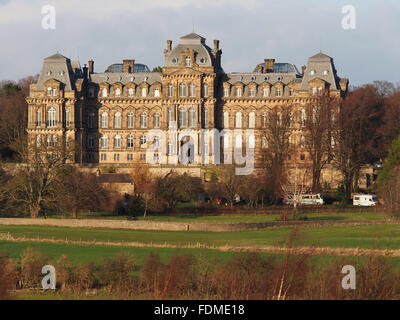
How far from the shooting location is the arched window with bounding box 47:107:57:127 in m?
110

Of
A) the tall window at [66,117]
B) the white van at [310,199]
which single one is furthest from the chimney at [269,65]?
the white van at [310,199]

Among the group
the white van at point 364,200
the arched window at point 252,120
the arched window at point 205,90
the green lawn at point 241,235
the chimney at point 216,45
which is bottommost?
the green lawn at point 241,235

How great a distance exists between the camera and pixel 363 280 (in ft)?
121

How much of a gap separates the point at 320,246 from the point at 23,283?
18.2 metres

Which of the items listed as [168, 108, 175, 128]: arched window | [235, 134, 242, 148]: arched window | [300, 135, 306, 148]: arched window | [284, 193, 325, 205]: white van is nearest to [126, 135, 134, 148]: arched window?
[168, 108, 175, 128]: arched window

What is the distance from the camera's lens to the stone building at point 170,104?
10844 centimetres

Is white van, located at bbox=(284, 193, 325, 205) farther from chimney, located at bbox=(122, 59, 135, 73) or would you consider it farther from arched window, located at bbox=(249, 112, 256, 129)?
chimney, located at bbox=(122, 59, 135, 73)

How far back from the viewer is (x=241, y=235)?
211 feet

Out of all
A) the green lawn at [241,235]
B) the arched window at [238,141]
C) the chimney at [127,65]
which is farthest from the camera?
the chimney at [127,65]

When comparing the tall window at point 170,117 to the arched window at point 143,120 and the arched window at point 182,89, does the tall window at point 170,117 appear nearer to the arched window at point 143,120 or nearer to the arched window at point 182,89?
the arched window at point 182,89

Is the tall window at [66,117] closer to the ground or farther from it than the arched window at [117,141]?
farther from it

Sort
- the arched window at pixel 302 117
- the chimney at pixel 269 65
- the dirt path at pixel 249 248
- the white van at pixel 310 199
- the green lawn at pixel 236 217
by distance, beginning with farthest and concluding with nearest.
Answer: the chimney at pixel 269 65 < the arched window at pixel 302 117 < the white van at pixel 310 199 < the green lawn at pixel 236 217 < the dirt path at pixel 249 248

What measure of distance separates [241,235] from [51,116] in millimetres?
50731

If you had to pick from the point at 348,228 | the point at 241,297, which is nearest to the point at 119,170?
the point at 348,228
